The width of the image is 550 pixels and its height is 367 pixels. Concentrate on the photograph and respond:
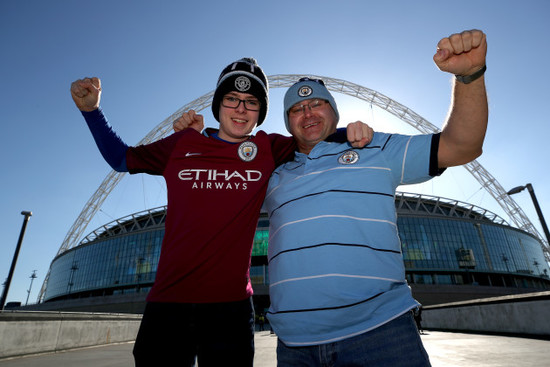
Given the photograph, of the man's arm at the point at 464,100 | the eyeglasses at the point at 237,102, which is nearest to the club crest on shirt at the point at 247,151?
the eyeglasses at the point at 237,102

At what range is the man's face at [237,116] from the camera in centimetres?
252

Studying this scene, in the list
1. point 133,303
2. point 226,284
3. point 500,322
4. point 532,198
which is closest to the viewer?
point 226,284

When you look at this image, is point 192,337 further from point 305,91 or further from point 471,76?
point 471,76

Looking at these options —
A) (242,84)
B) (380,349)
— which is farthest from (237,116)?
(380,349)

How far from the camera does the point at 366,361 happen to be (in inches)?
56.2

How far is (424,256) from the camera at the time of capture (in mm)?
55781

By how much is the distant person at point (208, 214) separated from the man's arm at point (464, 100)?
22.0 inches

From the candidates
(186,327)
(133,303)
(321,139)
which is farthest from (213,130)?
(133,303)

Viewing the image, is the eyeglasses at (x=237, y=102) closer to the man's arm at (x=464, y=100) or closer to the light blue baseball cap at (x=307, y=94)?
the light blue baseball cap at (x=307, y=94)

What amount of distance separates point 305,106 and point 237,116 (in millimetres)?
613

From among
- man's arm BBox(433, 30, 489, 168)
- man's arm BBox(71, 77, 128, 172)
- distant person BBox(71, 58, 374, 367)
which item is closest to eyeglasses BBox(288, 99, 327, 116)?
distant person BBox(71, 58, 374, 367)

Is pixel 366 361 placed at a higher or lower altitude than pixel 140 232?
lower

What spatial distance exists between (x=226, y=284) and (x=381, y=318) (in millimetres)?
969

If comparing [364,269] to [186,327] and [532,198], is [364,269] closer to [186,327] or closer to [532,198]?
[186,327]
